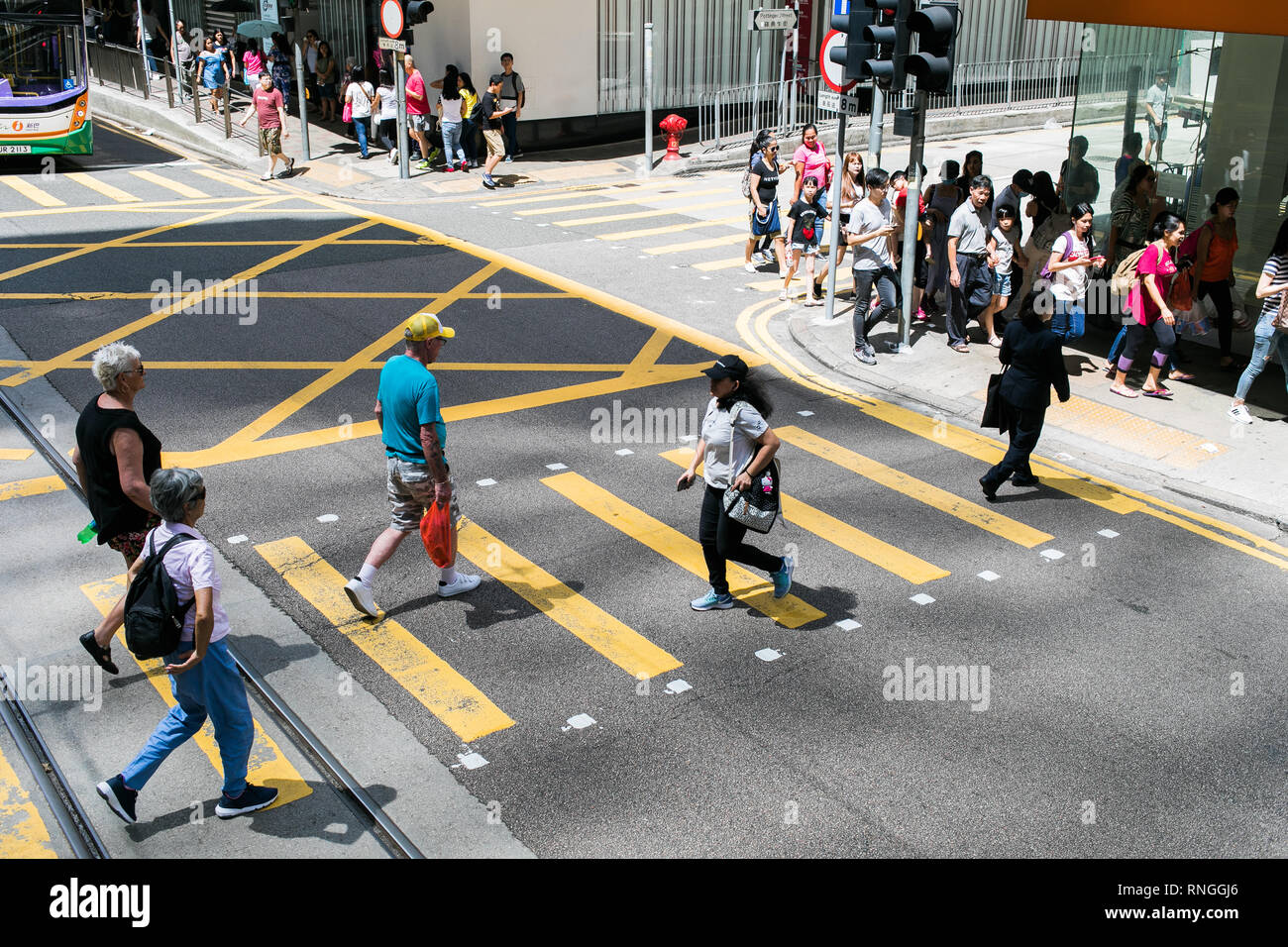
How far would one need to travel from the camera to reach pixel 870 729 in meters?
6.52

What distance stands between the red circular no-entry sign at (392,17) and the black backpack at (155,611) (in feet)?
58.0

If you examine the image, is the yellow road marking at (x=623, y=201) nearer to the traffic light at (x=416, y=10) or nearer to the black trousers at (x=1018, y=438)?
the traffic light at (x=416, y=10)

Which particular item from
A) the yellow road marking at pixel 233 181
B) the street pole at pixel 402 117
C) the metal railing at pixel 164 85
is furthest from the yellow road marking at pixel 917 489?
the metal railing at pixel 164 85

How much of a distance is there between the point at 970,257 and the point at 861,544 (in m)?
5.20

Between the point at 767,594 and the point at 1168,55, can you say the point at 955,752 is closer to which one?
the point at 767,594

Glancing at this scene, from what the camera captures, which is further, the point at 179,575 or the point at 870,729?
the point at 870,729

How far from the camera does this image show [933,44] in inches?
473

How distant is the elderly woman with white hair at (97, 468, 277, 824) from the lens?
5438 mm

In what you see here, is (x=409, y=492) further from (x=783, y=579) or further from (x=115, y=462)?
(x=783, y=579)

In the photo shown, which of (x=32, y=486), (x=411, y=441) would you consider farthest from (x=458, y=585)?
(x=32, y=486)

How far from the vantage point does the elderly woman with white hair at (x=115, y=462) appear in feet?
21.7

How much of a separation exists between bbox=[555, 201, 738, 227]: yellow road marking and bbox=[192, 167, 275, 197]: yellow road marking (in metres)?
5.97
